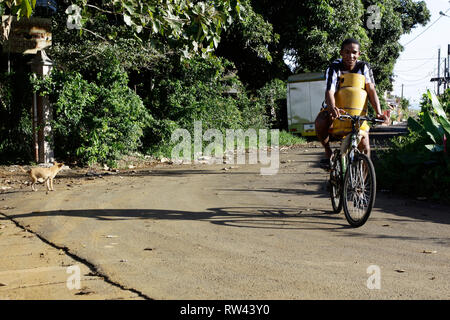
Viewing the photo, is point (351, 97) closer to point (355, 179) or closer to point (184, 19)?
point (355, 179)

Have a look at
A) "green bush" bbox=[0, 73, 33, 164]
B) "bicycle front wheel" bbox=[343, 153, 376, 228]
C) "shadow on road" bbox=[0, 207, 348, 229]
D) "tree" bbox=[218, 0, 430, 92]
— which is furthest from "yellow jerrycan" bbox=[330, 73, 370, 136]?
"tree" bbox=[218, 0, 430, 92]

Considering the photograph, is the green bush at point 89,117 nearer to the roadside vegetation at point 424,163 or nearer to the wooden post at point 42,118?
the wooden post at point 42,118

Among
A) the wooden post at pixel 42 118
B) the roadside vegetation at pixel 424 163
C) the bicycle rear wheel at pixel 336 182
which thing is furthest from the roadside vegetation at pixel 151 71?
the roadside vegetation at pixel 424 163

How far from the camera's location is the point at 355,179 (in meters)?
5.90

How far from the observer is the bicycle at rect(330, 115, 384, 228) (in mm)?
5617

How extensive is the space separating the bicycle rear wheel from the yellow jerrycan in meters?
0.36

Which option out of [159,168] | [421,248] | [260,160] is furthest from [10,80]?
[421,248]

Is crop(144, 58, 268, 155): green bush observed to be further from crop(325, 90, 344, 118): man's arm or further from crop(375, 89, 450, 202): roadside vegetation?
crop(325, 90, 344, 118): man's arm

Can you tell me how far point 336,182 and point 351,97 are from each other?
1.05m

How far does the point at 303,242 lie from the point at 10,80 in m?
10.3

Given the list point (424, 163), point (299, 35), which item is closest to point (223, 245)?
point (424, 163)

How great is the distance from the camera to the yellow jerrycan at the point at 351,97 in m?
6.23
